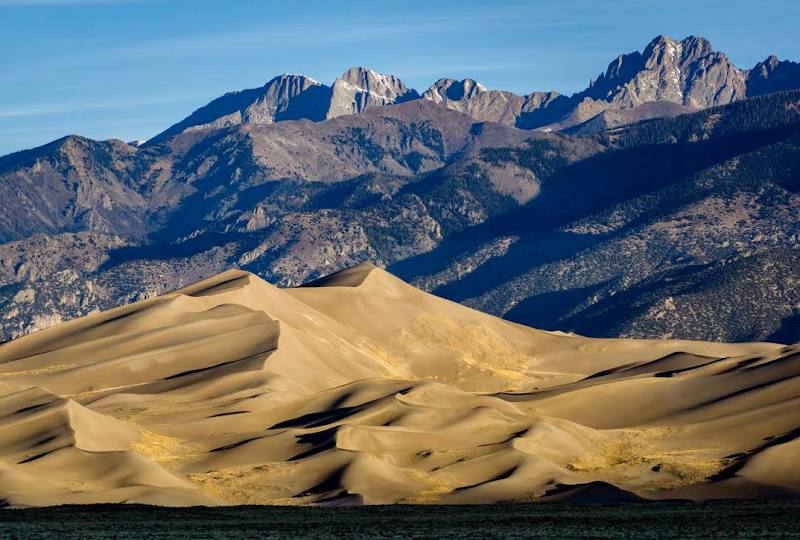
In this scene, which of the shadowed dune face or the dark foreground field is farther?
the shadowed dune face

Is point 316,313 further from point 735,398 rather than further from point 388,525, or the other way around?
point 388,525

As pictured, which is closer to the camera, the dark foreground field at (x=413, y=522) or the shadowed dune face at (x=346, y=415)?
the dark foreground field at (x=413, y=522)

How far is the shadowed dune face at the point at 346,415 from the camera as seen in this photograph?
91.5 metres

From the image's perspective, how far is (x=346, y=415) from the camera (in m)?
119

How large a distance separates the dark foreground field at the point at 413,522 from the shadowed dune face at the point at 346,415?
1492 centimetres

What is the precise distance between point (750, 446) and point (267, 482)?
118ft

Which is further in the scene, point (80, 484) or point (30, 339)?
point (30, 339)

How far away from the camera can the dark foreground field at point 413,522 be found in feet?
179

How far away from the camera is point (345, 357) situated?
165875 mm

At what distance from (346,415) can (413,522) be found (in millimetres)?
59116

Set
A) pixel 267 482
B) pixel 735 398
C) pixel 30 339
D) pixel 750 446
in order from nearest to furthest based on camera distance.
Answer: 1. pixel 267 482
2. pixel 750 446
3. pixel 735 398
4. pixel 30 339

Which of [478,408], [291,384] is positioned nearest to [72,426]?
[478,408]

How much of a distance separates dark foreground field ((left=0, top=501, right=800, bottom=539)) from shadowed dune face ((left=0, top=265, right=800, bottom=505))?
14.9 m

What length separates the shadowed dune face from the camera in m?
91.5
